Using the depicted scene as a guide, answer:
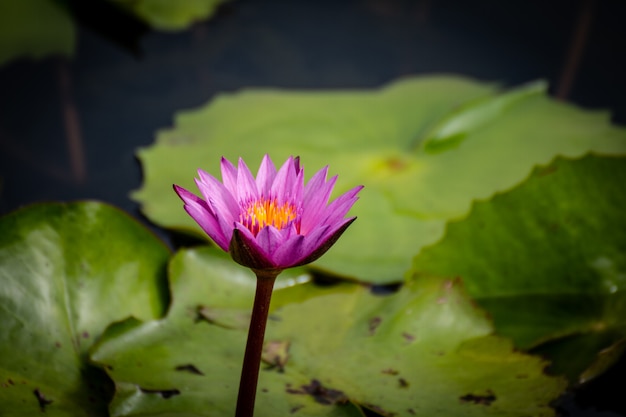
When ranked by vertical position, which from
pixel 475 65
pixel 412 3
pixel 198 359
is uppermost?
pixel 412 3

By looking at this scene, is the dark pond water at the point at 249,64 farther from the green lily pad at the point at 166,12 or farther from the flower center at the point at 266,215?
the flower center at the point at 266,215

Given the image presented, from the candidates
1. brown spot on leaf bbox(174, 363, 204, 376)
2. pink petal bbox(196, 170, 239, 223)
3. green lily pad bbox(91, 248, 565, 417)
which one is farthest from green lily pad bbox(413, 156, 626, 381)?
pink petal bbox(196, 170, 239, 223)

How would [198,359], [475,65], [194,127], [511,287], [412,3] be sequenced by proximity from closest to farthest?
[198,359], [511,287], [194,127], [475,65], [412,3]

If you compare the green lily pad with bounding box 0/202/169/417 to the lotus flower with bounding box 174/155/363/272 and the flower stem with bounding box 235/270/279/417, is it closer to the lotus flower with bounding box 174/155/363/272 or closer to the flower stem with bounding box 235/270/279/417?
the flower stem with bounding box 235/270/279/417

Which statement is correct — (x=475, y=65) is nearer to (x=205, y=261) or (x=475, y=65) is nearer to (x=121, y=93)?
(x=121, y=93)

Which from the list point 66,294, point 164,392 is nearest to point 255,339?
point 164,392

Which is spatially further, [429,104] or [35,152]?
[429,104]

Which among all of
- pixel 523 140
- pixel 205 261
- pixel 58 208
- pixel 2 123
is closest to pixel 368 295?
pixel 205 261

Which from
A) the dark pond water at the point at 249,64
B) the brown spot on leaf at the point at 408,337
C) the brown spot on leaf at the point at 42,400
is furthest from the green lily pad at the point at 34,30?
the brown spot on leaf at the point at 408,337
